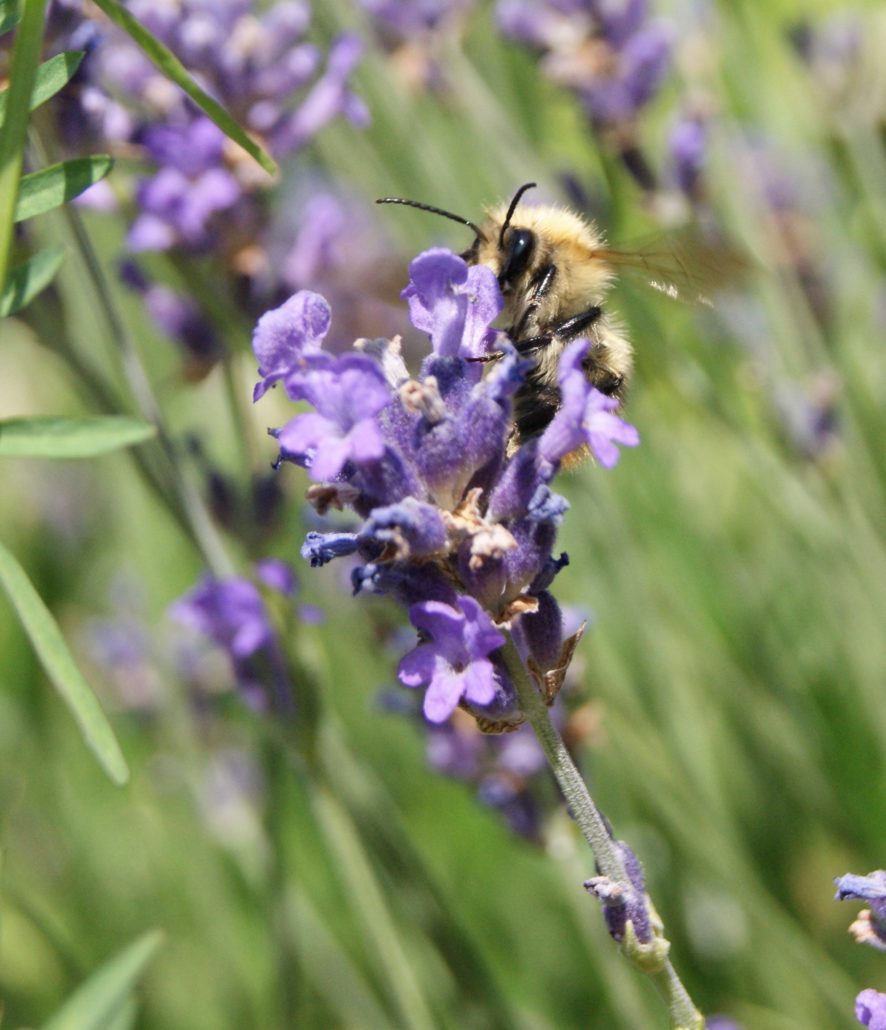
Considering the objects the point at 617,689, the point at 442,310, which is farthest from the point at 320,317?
the point at 617,689

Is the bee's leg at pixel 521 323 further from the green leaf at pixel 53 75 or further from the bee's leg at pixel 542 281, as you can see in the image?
the green leaf at pixel 53 75

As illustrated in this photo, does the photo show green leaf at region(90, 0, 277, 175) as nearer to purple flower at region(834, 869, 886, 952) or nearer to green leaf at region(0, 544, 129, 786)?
green leaf at region(0, 544, 129, 786)

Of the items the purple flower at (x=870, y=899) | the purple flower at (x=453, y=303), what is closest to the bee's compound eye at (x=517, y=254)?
the purple flower at (x=453, y=303)

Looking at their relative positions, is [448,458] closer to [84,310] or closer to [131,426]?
[131,426]

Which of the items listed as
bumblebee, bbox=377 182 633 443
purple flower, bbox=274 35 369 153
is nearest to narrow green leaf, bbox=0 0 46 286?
bumblebee, bbox=377 182 633 443

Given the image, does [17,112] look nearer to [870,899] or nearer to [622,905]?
[622,905]
